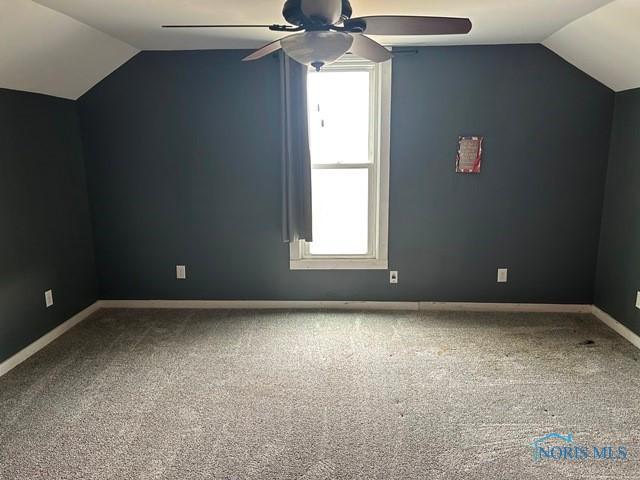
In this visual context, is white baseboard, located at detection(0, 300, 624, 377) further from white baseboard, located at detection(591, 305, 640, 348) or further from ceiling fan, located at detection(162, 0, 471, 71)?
ceiling fan, located at detection(162, 0, 471, 71)

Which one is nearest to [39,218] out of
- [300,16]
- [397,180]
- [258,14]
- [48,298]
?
[48,298]

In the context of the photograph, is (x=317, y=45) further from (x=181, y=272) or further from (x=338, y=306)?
(x=181, y=272)

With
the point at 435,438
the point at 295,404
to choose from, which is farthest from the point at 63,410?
the point at 435,438

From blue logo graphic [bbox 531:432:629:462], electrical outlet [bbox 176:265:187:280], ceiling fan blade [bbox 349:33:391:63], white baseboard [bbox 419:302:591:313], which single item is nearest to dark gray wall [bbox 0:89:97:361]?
electrical outlet [bbox 176:265:187:280]

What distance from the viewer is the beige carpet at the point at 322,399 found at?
2037mm

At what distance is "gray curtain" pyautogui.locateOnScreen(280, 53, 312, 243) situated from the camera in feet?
11.2

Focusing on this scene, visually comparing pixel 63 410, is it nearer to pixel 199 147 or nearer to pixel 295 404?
pixel 295 404

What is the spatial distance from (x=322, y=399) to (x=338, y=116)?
2197 mm

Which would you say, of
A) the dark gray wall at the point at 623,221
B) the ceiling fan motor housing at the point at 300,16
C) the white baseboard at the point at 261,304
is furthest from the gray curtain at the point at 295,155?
the dark gray wall at the point at 623,221

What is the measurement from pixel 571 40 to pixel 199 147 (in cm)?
280

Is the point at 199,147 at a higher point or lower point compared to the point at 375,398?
higher

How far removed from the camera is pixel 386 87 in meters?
3.49

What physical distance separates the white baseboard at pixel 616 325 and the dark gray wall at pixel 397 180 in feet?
0.46

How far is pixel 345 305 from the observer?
12.7 feet
